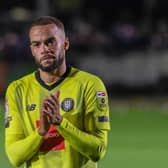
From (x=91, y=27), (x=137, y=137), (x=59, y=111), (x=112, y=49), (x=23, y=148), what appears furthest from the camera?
(x=91, y=27)

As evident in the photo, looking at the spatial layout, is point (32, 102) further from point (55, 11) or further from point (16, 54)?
point (55, 11)

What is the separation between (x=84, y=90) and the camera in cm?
426

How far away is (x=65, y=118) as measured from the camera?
413 centimetres

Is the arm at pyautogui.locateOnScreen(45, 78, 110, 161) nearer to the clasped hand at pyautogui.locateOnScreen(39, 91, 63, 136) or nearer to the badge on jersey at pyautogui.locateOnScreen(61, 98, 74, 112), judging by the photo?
the clasped hand at pyautogui.locateOnScreen(39, 91, 63, 136)

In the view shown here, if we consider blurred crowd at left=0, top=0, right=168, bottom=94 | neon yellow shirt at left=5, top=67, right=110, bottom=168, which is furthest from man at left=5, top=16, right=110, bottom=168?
blurred crowd at left=0, top=0, right=168, bottom=94

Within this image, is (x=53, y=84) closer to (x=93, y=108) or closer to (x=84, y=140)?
(x=93, y=108)

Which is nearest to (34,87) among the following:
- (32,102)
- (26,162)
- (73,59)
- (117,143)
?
(32,102)

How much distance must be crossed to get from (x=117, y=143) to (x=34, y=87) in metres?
7.90

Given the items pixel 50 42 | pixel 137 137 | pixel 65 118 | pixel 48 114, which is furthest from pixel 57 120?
pixel 137 137

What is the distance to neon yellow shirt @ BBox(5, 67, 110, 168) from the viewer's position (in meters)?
4.15

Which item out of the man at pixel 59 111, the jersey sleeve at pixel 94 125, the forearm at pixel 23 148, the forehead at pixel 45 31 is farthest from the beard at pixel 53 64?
the forearm at pixel 23 148

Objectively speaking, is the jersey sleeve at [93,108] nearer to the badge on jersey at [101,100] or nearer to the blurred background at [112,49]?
the badge on jersey at [101,100]

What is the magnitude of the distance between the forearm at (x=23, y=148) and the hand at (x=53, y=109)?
17 cm

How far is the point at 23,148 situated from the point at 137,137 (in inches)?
345
